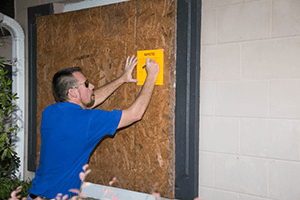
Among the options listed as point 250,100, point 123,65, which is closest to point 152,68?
point 123,65

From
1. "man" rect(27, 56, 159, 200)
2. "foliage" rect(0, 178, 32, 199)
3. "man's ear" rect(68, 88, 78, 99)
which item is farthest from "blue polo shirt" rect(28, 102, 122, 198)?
"foliage" rect(0, 178, 32, 199)

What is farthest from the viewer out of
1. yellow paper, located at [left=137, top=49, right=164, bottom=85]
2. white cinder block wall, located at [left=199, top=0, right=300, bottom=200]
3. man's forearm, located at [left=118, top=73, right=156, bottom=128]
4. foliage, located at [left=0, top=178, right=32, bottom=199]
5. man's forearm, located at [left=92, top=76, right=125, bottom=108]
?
foliage, located at [left=0, top=178, right=32, bottom=199]

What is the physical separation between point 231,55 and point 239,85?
235mm

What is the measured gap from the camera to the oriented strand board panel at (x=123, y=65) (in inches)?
74.1

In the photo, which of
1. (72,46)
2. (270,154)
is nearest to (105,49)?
(72,46)

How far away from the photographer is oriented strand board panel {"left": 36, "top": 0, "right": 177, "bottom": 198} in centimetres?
188

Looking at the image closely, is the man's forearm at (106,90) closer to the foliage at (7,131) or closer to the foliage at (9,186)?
the foliage at (7,131)

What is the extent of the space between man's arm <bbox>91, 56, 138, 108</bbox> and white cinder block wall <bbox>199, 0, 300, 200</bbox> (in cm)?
60

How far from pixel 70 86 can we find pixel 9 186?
52.4 inches

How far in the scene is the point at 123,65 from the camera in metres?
2.04

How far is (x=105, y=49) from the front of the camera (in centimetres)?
212

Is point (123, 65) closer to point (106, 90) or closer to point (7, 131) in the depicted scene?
point (106, 90)

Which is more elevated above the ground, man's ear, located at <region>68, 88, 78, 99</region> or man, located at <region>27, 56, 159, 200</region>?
man's ear, located at <region>68, 88, 78, 99</region>

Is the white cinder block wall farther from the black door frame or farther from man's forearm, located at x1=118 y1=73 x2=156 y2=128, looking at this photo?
man's forearm, located at x1=118 y1=73 x2=156 y2=128
